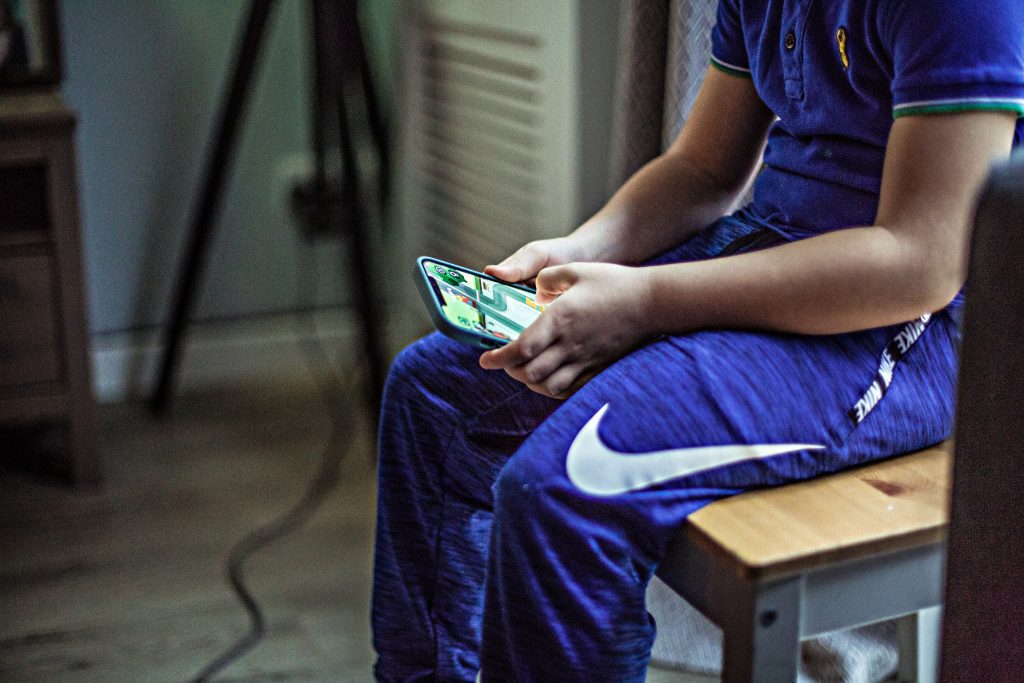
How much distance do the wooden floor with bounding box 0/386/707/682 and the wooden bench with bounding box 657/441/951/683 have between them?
664 mm

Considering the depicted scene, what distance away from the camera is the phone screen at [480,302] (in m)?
0.82

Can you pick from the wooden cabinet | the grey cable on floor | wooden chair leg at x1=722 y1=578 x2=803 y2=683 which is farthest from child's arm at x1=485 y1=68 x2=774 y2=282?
the wooden cabinet

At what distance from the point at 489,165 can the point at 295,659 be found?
90 cm

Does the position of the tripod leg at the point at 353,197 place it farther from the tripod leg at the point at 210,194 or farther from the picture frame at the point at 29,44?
the picture frame at the point at 29,44

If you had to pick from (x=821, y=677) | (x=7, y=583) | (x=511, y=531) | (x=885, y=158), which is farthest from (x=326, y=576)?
(x=885, y=158)

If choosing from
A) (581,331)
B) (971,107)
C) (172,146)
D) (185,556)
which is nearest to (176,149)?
(172,146)

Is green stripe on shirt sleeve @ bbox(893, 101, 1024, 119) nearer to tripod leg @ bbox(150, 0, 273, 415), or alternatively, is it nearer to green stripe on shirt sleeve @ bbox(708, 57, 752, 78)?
green stripe on shirt sleeve @ bbox(708, 57, 752, 78)

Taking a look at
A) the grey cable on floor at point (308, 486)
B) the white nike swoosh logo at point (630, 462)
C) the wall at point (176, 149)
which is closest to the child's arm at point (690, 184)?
the white nike swoosh logo at point (630, 462)

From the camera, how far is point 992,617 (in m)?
0.60

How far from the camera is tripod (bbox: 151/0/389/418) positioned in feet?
5.75

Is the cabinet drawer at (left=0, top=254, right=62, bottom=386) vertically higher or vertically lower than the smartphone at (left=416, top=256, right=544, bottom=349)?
lower

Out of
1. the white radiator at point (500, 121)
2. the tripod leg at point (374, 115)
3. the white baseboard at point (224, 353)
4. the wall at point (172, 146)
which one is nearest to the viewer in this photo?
the white radiator at point (500, 121)

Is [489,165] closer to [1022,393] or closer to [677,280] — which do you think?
[677,280]

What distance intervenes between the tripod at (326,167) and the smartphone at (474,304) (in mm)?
887
